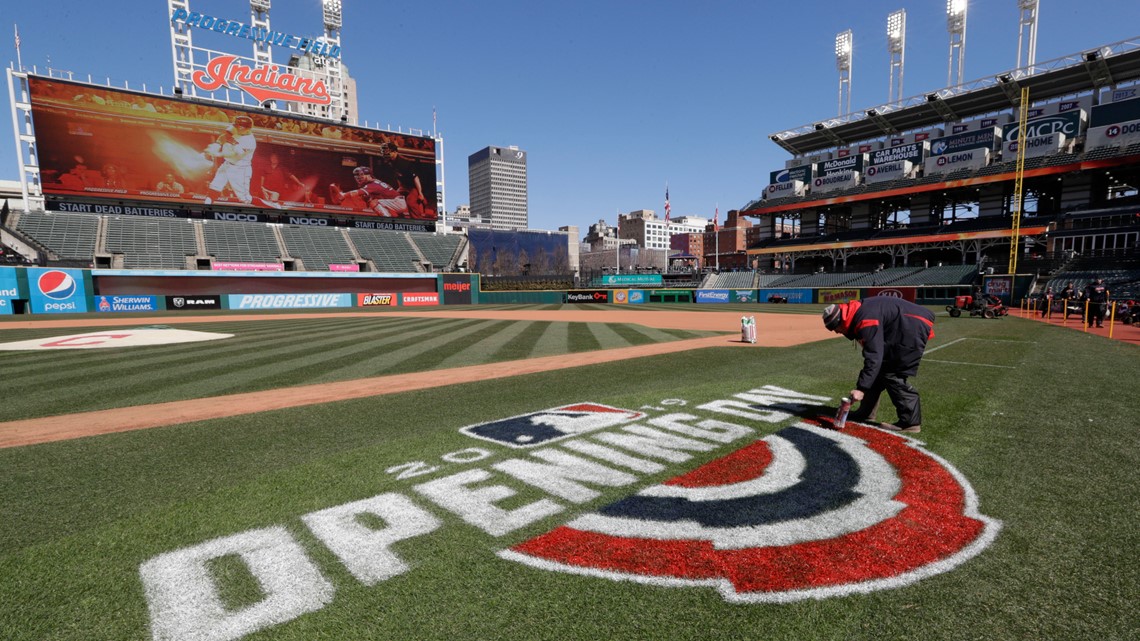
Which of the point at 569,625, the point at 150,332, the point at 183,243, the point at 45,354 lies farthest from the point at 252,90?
the point at 569,625

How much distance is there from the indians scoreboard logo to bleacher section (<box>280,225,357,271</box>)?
15.8m

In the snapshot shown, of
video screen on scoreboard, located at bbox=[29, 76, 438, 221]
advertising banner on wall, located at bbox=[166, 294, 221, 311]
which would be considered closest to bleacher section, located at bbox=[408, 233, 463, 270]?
video screen on scoreboard, located at bbox=[29, 76, 438, 221]

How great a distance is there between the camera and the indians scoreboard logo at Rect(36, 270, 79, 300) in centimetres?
3052

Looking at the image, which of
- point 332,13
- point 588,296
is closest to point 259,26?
point 332,13

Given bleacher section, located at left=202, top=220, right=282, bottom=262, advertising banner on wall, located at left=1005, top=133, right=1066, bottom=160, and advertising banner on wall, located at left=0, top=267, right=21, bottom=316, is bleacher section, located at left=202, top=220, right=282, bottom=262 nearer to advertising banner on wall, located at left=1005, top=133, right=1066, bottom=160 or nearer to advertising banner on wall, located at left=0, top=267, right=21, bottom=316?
advertising banner on wall, located at left=0, top=267, right=21, bottom=316

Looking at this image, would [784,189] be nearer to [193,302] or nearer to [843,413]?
[843,413]

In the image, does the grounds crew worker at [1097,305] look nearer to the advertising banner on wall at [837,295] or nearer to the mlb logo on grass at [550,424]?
the advertising banner on wall at [837,295]

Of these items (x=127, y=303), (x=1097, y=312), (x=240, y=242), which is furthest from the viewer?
(x=240, y=242)

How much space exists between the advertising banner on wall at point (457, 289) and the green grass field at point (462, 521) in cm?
3694

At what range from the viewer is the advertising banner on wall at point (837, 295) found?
41.5m

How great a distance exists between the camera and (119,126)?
41750 millimetres

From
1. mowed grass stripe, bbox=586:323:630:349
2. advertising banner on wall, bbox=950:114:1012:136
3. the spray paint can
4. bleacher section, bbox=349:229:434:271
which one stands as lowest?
mowed grass stripe, bbox=586:323:630:349

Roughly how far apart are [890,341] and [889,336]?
6 cm

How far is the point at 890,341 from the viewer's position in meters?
5.57
